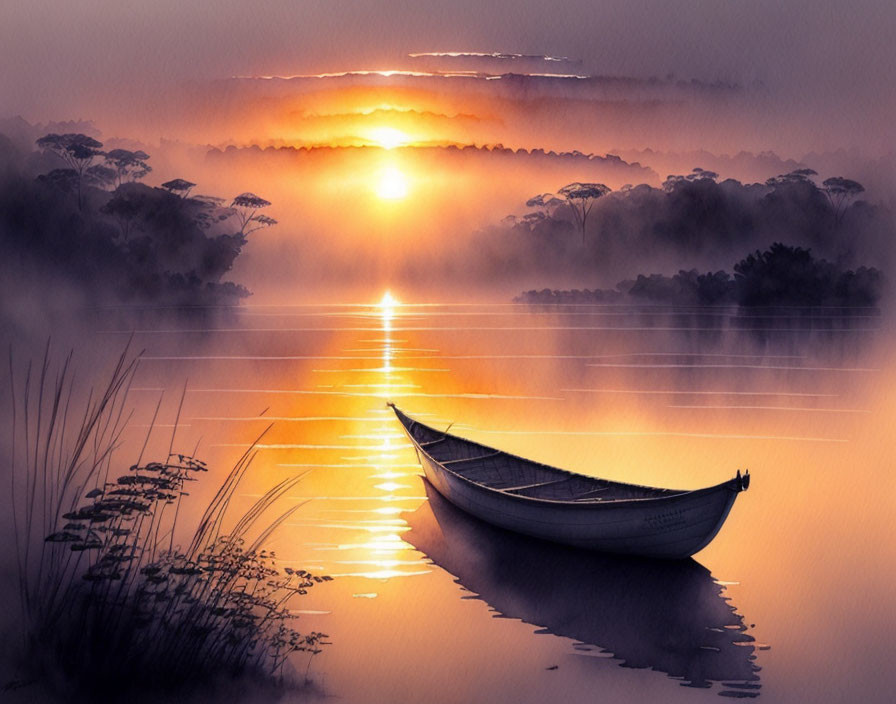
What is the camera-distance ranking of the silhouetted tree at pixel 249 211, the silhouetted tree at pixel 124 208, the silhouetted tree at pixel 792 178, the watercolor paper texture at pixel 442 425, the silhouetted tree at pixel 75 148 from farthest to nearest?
the silhouetted tree at pixel 249 211 < the silhouetted tree at pixel 792 178 < the silhouetted tree at pixel 124 208 < the silhouetted tree at pixel 75 148 < the watercolor paper texture at pixel 442 425

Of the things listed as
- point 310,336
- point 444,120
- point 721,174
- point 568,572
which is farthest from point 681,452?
point 721,174

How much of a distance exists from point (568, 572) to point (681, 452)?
20.4 ft

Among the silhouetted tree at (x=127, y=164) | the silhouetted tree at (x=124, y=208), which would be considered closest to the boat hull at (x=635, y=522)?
the silhouetted tree at (x=124, y=208)

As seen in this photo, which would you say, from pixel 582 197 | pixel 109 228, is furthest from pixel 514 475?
pixel 582 197

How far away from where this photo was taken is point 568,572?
32.2 feet

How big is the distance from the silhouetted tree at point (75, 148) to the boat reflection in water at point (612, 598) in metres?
33.7

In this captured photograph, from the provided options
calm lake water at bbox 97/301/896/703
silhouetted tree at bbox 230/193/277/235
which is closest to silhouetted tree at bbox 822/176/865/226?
calm lake water at bbox 97/301/896/703

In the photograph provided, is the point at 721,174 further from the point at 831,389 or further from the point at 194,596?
the point at 194,596

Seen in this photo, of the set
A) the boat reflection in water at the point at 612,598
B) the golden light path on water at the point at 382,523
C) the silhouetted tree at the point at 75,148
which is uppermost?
the silhouetted tree at the point at 75,148

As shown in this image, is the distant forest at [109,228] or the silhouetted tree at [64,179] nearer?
the distant forest at [109,228]

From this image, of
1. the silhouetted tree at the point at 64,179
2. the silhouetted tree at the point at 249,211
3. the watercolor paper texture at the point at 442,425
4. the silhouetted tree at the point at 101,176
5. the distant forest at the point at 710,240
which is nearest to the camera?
the watercolor paper texture at the point at 442,425

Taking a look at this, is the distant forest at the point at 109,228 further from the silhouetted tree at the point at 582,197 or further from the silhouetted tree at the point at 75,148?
the silhouetted tree at the point at 582,197

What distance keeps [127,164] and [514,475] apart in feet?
122

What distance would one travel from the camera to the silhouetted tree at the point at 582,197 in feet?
177
